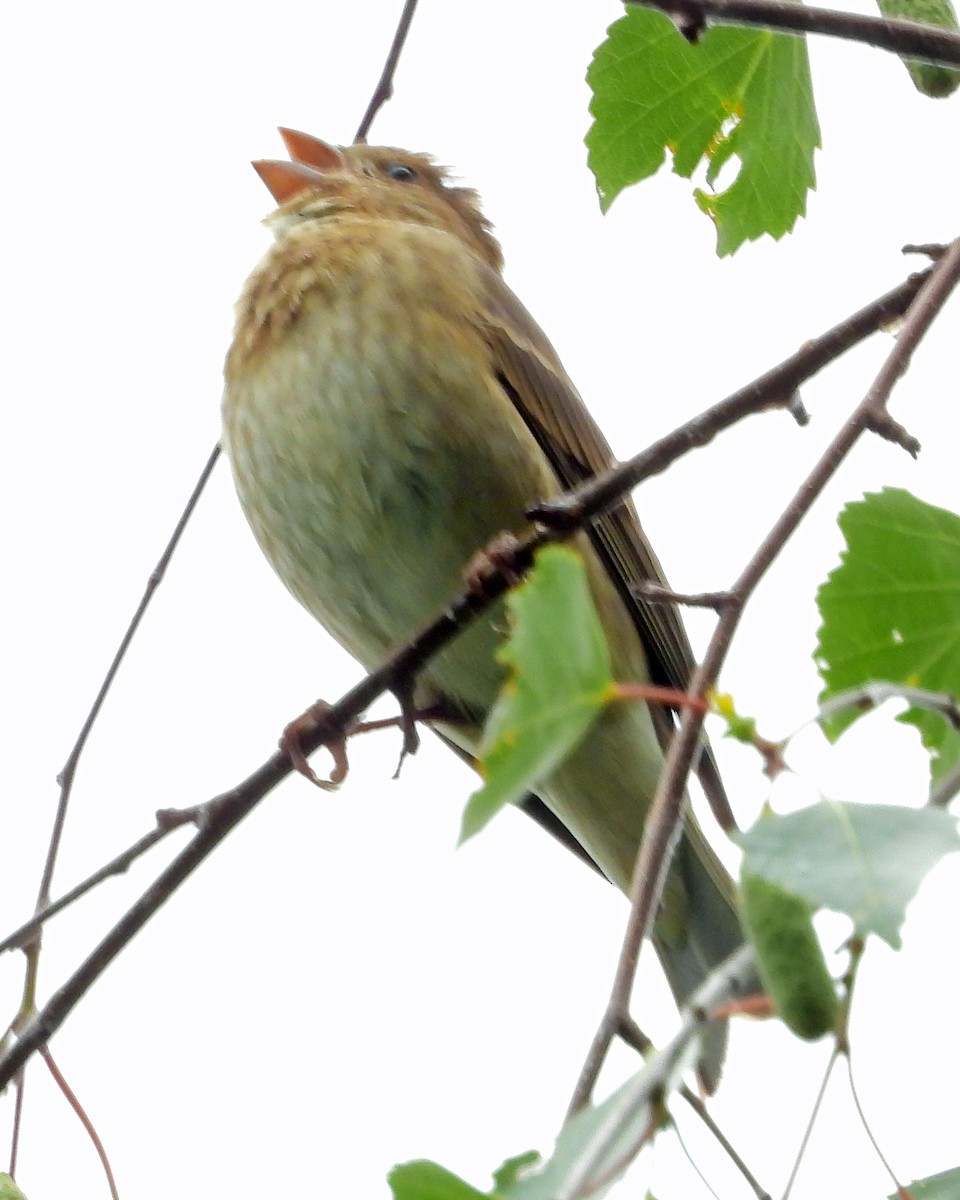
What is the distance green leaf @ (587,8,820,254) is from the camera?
121 inches

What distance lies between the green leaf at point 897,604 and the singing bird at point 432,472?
138cm

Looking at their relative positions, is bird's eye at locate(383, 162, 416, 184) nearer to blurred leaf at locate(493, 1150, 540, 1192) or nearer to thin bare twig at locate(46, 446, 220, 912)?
thin bare twig at locate(46, 446, 220, 912)

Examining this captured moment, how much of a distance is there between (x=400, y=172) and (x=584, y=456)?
4.63ft

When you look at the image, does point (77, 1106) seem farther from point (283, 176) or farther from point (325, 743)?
point (283, 176)

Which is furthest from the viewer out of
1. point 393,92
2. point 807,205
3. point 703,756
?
point 703,756

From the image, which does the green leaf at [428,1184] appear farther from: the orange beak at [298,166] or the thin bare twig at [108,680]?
the orange beak at [298,166]

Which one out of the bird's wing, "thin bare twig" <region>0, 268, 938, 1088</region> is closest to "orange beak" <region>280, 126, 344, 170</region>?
the bird's wing

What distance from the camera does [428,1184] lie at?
1558 mm

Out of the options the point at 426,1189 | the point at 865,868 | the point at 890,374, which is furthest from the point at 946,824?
the point at 890,374

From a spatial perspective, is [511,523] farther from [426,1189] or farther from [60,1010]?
[426,1189]

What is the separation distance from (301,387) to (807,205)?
4.30 ft

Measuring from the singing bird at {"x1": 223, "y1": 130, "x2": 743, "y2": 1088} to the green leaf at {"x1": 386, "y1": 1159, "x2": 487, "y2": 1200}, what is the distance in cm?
210

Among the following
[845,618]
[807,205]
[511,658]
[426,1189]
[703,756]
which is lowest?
[426,1189]

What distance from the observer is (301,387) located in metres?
3.98
